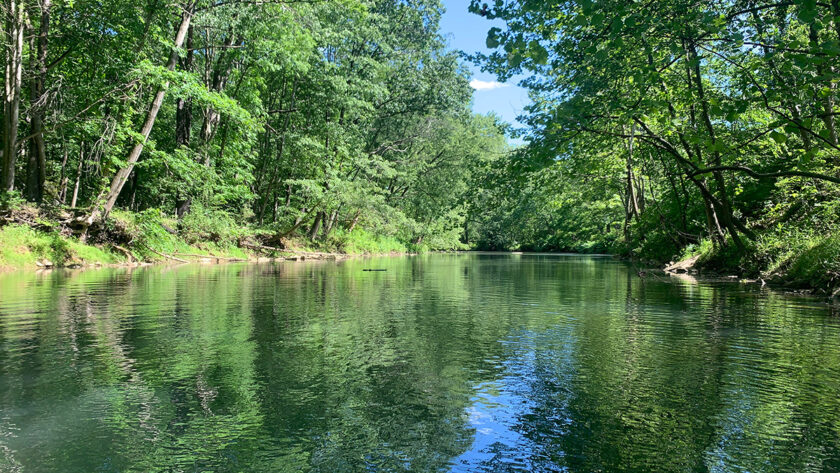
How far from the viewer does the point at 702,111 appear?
14562 mm

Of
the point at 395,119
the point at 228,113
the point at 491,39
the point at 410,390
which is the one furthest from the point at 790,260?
the point at 395,119

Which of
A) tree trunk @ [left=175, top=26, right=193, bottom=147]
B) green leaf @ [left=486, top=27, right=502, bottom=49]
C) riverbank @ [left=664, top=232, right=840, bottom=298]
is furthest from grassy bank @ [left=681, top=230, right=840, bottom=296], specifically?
tree trunk @ [left=175, top=26, right=193, bottom=147]

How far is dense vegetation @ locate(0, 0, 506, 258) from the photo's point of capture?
662 inches

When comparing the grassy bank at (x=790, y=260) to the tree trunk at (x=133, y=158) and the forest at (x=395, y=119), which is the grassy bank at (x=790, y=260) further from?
the tree trunk at (x=133, y=158)

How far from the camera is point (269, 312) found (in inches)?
318

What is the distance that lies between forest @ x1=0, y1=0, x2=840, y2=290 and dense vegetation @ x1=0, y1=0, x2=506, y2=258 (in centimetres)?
12

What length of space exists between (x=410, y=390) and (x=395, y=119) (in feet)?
120

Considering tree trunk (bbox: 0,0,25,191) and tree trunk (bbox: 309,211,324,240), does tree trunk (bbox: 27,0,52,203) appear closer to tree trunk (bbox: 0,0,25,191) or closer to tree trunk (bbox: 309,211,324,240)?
tree trunk (bbox: 0,0,25,191)

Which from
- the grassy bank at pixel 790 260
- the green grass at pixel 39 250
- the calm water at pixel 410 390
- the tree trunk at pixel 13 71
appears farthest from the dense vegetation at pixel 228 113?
the grassy bank at pixel 790 260

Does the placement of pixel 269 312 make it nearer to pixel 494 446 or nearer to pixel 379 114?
pixel 494 446

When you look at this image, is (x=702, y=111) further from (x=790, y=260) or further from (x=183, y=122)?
(x=183, y=122)

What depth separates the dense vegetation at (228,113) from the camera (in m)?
16.8

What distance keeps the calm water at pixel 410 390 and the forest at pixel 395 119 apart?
257cm

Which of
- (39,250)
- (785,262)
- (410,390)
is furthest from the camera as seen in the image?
(39,250)
